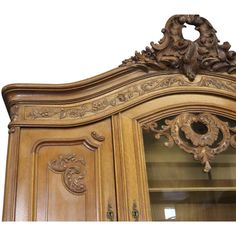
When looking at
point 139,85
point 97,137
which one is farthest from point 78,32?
point 97,137

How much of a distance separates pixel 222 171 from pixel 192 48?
0.35 metres

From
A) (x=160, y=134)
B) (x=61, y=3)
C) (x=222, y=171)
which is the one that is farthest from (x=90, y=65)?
(x=222, y=171)

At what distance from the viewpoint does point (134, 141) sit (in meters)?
0.94

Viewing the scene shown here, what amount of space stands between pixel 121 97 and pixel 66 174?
0.86ft

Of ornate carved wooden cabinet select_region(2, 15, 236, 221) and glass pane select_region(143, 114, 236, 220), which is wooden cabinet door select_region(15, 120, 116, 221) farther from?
glass pane select_region(143, 114, 236, 220)

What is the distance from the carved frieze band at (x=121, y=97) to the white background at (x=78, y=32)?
425 millimetres

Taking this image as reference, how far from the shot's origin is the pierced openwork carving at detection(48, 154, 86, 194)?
0.87 meters

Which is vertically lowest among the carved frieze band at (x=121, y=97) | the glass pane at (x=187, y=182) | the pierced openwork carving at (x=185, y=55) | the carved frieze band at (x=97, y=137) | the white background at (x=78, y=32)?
the glass pane at (x=187, y=182)

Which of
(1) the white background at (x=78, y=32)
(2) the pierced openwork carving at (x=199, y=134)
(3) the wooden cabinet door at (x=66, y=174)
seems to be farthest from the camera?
(1) the white background at (x=78, y=32)

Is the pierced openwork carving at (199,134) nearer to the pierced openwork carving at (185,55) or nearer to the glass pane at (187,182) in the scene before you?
the glass pane at (187,182)

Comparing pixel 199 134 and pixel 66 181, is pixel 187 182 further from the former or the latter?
pixel 66 181

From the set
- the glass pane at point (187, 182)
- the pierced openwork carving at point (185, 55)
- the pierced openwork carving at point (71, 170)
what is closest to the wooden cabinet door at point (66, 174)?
the pierced openwork carving at point (71, 170)

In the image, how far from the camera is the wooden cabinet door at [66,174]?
0.84 m
